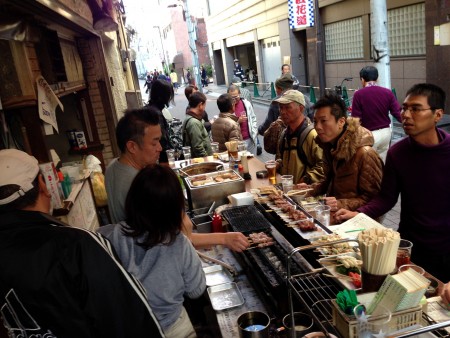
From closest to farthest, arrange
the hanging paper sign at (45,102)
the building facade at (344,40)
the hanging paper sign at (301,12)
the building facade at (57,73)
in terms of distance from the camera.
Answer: the building facade at (57,73), the hanging paper sign at (45,102), the building facade at (344,40), the hanging paper sign at (301,12)

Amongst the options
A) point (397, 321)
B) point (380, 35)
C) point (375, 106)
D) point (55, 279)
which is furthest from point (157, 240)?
point (380, 35)

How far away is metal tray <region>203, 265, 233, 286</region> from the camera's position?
279cm

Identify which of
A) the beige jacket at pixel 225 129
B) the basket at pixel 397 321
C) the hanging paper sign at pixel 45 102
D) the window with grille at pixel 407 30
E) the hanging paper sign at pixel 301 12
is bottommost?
the basket at pixel 397 321

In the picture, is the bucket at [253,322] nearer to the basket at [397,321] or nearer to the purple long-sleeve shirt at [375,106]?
the basket at [397,321]

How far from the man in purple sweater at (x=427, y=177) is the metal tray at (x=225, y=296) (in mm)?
1154

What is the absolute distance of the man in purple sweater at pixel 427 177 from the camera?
2.87 m

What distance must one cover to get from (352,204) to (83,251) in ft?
8.52

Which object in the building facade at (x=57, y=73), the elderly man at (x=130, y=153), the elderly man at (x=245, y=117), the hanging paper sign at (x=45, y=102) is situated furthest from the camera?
the elderly man at (x=245, y=117)

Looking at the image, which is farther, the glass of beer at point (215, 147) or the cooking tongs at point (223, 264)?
the glass of beer at point (215, 147)

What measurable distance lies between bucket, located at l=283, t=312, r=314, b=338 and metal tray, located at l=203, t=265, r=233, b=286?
79 centimetres

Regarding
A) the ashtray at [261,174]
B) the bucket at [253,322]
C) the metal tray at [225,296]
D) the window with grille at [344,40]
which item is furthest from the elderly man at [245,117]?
the window with grille at [344,40]

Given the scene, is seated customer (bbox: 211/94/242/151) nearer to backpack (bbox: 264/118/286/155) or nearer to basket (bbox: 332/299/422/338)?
backpack (bbox: 264/118/286/155)

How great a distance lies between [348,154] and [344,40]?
13976mm

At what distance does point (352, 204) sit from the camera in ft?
11.4
